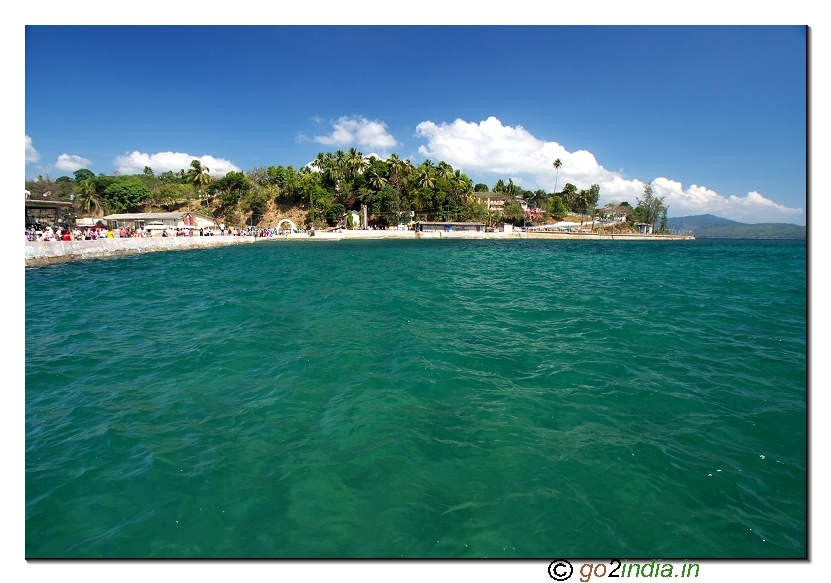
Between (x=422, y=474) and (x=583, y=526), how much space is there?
183 centimetres

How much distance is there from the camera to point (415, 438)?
217 inches

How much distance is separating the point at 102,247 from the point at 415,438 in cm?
4430

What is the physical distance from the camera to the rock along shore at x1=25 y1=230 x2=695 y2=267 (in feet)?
99.4

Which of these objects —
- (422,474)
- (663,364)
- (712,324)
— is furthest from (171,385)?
(712,324)

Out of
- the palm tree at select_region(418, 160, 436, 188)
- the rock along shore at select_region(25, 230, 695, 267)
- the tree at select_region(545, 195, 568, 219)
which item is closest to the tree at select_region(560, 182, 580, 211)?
the tree at select_region(545, 195, 568, 219)

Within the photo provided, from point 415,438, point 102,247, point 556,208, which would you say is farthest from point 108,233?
point 556,208

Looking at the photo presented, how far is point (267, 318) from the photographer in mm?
12484

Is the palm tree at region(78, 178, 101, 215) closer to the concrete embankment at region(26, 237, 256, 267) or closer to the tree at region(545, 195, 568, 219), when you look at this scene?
the concrete embankment at region(26, 237, 256, 267)

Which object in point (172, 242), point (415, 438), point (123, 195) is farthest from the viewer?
point (123, 195)

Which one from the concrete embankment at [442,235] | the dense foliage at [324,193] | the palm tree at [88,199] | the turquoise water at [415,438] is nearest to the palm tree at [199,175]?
the dense foliage at [324,193]

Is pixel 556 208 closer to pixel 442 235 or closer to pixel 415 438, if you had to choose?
pixel 442 235

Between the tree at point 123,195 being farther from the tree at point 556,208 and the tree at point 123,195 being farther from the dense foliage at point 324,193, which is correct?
the tree at point 556,208

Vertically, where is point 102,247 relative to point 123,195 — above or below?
below
